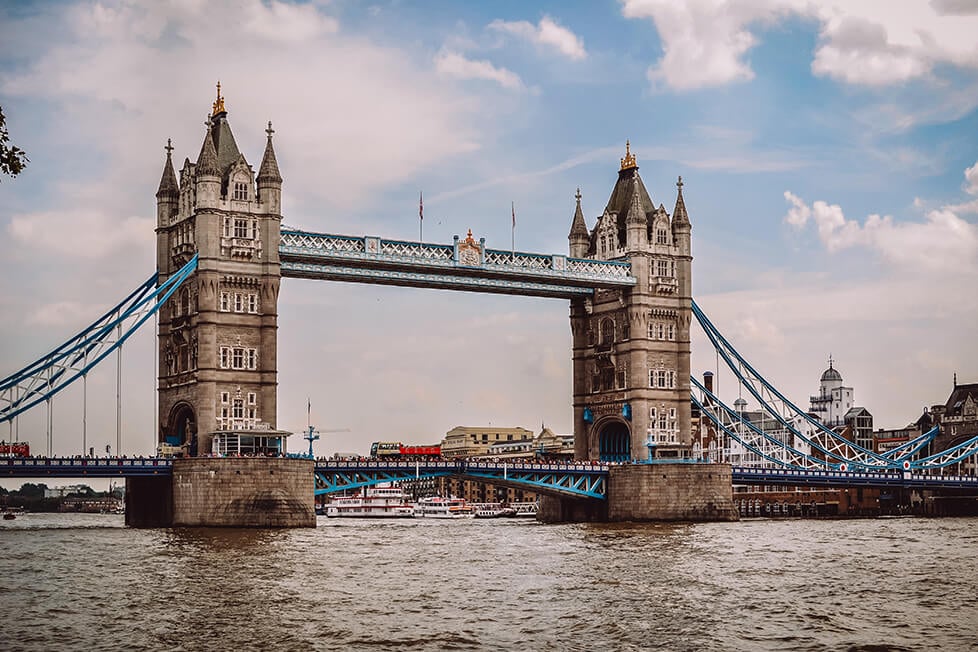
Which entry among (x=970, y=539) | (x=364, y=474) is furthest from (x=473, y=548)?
(x=970, y=539)

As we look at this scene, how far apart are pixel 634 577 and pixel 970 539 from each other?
3871 cm

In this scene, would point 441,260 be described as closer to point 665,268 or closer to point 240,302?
point 240,302

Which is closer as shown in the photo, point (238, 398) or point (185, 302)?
point (238, 398)

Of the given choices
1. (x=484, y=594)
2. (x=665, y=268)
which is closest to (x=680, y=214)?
(x=665, y=268)

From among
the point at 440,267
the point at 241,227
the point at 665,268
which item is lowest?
the point at 440,267

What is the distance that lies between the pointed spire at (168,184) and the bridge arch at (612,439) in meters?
41.1

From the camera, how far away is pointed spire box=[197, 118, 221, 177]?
3893 inches

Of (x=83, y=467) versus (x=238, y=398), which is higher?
(x=238, y=398)

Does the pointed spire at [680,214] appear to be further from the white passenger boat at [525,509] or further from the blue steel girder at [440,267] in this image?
the white passenger boat at [525,509]

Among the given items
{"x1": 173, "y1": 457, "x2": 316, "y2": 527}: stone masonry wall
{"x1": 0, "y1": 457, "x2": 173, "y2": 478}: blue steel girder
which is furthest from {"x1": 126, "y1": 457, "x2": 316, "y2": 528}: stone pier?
{"x1": 0, "y1": 457, "x2": 173, "y2": 478}: blue steel girder

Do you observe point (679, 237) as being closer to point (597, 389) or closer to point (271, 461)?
point (597, 389)

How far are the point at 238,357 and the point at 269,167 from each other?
45.0 ft

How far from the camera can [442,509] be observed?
16812cm

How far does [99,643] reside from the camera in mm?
41094
